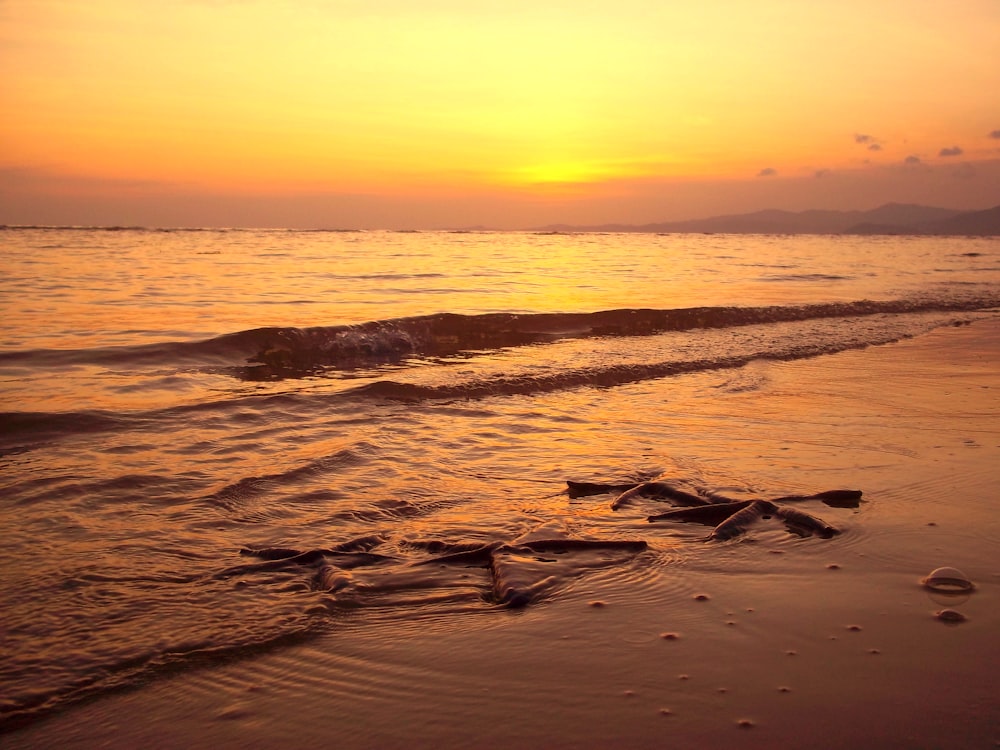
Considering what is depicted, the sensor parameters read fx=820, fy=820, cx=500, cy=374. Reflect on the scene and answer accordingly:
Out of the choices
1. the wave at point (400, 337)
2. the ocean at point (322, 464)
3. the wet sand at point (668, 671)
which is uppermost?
the wave at point (400, 337)

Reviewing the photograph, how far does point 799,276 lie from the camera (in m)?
26.2

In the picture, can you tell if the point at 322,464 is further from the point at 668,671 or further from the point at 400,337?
the point at 400,337

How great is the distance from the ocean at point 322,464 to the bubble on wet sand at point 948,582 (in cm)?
63

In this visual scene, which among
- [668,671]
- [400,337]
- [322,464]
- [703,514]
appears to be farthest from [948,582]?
[400,337]

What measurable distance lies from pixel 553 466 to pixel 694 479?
0.88 m

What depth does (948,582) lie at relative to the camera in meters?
3.25

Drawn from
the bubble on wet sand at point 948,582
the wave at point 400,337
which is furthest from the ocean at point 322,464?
the bubble on wet sand at point 948,582

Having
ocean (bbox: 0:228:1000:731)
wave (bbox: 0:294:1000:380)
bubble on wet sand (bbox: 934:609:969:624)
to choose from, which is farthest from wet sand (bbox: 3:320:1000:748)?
wave (bbox: 0:294:1000:380)

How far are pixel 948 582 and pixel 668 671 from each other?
1.44 meters

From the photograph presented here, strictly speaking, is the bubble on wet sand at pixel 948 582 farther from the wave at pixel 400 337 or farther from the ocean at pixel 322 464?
the wave at pixel 400 337

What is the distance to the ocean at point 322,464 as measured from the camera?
3.00 metres

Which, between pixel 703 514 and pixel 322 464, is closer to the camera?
pixel 703 514

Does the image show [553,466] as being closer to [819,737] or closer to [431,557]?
[431,557]

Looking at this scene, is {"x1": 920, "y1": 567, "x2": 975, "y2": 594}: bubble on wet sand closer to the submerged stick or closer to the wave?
the submerged stick
